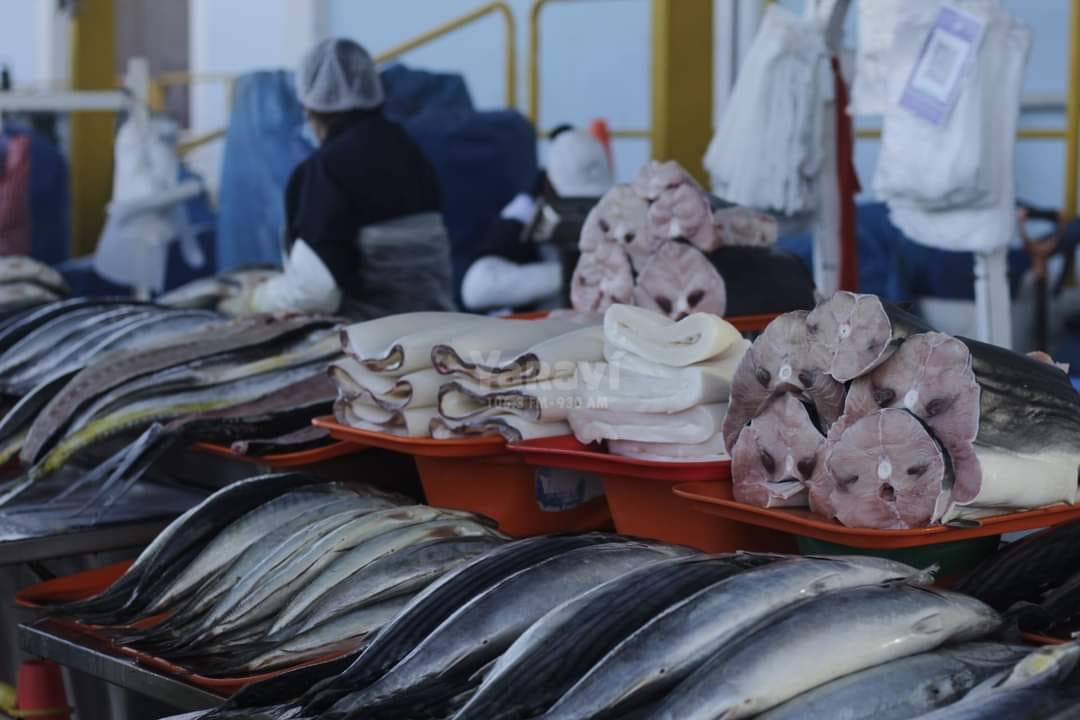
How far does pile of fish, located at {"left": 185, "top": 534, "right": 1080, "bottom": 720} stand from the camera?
143 centimetres

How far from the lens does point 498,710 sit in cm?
151

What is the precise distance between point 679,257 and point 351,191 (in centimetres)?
194

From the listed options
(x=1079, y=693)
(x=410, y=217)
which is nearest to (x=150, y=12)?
(x=410, y=217)

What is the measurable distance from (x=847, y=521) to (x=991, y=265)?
2.12 meters

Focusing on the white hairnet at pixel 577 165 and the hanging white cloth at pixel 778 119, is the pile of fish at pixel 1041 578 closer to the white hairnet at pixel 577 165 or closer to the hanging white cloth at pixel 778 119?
the hanging white cloth at pixel 778 119

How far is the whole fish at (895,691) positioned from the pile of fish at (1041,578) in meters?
0.27

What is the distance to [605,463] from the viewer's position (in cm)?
210

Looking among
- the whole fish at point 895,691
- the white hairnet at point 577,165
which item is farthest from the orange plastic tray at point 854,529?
the white hairnet at point 577,165

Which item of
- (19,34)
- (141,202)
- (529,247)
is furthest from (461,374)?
(19,34)

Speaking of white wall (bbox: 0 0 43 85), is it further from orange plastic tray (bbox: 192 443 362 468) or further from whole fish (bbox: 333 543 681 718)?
whole fish (bbox: 333 543 681 718)

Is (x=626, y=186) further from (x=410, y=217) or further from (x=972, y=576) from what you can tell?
(x=410, y=217)

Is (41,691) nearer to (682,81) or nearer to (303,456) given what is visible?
(303,456)

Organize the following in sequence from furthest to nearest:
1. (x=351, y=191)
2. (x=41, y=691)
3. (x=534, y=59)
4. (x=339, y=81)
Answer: (x=534, y=59)
(x=339, y=81)
(x=351, y=191)
(x=41, y=691)

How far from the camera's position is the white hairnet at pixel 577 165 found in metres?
6.44
